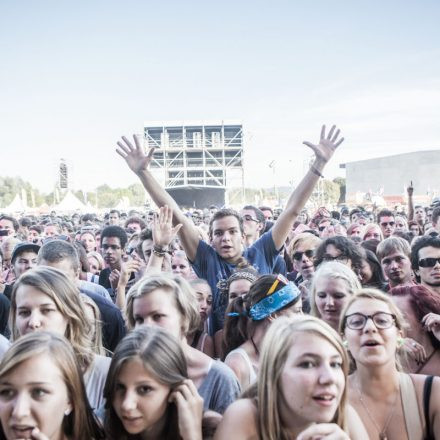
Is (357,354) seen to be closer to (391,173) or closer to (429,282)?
(429,282)

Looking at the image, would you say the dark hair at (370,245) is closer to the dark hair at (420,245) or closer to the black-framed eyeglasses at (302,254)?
the black-framed eyeglasses at (302,254)

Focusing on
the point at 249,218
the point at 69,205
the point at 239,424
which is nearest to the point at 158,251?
the point at 239,424

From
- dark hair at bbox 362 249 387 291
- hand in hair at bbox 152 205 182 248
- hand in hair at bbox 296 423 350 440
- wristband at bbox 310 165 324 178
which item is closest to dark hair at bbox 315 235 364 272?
dark hair at bbox 362 249 387 291

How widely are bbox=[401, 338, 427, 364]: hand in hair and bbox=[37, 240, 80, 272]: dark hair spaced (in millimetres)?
2538

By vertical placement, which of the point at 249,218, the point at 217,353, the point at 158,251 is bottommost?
the point at 217,353

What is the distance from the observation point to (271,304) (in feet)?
10.2

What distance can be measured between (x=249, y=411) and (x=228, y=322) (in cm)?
133

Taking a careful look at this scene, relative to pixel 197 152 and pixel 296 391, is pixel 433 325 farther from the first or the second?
pixel 197 152

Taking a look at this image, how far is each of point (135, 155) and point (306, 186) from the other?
1550mm

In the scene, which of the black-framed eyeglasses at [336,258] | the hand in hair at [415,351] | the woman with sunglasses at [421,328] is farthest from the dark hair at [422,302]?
the black-framed eyeglasses at [336,258]

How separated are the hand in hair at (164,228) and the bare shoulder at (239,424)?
2219 mm

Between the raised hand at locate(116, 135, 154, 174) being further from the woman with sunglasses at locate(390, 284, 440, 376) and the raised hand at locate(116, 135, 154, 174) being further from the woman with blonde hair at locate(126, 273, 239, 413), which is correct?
the woman with sunglasses at locate(390, 284, 440, 376)

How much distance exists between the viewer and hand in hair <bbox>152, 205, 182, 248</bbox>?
13.3 ft

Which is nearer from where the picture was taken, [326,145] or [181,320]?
[181,320]
